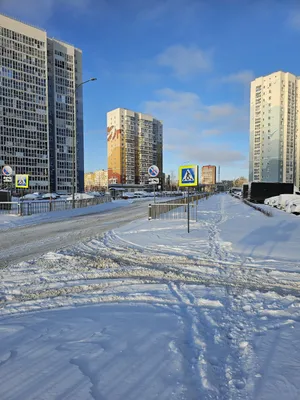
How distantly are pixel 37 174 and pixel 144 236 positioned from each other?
8873 centimetres

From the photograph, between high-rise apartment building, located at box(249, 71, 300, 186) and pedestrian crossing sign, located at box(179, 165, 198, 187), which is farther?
high-rise apartment building, located at box(249, 71, 300, 186)

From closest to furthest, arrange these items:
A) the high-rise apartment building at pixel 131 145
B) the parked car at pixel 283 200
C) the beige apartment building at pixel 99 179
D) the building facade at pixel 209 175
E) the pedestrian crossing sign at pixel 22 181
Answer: the pedestrian crossing sign at pixel 22 181, the parked car at pixel 283 200, the high-rise apartment building at pixel 131 145, the building facade at pixel 209 175, the beige apartment building at pixel 99 179

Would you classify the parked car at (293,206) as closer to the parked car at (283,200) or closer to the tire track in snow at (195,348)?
the parked car at (283,200)

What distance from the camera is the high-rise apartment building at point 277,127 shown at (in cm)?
11031

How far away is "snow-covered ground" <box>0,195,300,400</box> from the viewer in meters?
2.24

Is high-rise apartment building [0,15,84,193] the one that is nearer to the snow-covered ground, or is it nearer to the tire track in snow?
the snow-covered ground

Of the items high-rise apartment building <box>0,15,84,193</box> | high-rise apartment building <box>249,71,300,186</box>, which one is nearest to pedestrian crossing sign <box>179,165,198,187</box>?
high-rise apartment building <box>0,15,84,193</box>

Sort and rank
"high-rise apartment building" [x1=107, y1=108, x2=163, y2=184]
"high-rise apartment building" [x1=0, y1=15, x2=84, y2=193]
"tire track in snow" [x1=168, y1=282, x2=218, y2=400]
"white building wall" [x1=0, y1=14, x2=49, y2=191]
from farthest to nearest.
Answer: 1. "high-rise apartment building" [x1=107, y1=108, x2=163, y2=184]
2. "high-rise apartment building" [x1=0, y1=15, x2=84, y2=193]
3. "white building wall" [x1=0, y1=14, x2=49, y2=191]
4. "tire track in snow" [x1=168, y1=282, x2=218, y2=400]

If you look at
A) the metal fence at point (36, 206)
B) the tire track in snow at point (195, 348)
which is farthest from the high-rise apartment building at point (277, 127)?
the tire track in snow at point (195, 348)

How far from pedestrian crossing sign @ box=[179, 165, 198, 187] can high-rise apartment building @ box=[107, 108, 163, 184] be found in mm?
127174

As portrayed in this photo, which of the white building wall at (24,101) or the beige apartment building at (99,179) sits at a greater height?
the white building wall at (24,101)

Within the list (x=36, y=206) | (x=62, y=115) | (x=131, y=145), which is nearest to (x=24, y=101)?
(x=62, y=115)

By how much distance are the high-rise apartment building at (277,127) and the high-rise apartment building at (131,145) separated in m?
59.7

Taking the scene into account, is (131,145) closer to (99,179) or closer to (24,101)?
(99,179)
